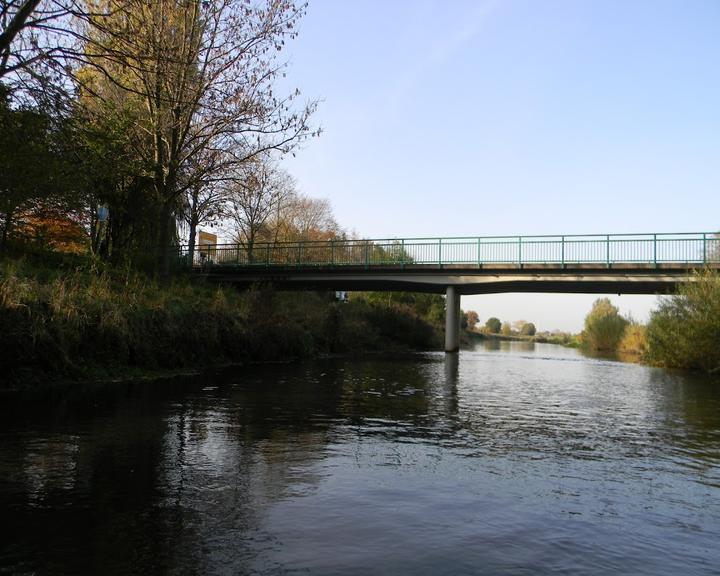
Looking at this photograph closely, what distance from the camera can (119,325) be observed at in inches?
607

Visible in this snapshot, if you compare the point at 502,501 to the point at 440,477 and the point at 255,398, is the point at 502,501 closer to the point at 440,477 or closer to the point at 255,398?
the point at 440,477

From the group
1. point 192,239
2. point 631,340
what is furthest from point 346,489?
point 631,340

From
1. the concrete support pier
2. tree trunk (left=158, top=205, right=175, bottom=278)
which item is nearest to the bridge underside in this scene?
the concrete support pier

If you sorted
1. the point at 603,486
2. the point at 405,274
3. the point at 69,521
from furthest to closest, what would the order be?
the point at 405,274 < the point at 603,486 < the point at 69,521

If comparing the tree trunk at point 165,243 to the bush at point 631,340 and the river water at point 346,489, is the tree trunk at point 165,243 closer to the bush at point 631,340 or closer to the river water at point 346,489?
the river water at point 346,489

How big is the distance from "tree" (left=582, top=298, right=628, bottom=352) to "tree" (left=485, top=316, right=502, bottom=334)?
105028 mm

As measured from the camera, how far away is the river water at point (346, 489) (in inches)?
169

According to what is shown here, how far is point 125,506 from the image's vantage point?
16.9 ft

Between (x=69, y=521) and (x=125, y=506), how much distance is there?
0.50 meters

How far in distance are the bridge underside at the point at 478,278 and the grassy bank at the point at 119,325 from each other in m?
6.70

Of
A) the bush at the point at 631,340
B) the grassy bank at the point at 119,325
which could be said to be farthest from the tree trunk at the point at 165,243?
the bush at the point at 631,340

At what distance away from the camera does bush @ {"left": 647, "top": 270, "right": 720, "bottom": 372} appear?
2562 cm

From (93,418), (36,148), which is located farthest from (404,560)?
(36,148)

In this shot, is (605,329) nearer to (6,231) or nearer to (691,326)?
(691,326)
